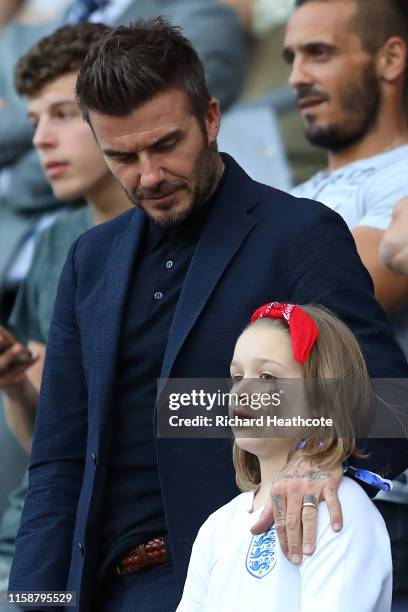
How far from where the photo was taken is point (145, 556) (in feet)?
8.05

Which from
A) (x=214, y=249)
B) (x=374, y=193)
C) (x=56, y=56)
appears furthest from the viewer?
(x=56, y=56)

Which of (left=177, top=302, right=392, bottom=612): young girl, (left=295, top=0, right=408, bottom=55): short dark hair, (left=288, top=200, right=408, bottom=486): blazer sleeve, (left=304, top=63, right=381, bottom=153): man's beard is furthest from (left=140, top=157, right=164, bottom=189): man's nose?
(left=295, top=0, right=408, bottom=55): short dark hair

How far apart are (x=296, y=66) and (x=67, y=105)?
0.85m

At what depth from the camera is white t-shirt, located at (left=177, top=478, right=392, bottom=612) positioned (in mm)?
1951

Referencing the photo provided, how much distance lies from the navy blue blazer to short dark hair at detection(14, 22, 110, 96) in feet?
4.97

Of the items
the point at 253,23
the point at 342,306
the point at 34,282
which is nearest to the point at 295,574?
the point at 342,306

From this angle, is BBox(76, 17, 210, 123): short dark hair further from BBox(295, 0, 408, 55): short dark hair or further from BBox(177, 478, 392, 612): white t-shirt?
BBox(295, 0, 408, 55): short dark hair

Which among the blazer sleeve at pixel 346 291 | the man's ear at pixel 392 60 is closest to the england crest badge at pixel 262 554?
the blazer sleeve at pixel 346 291

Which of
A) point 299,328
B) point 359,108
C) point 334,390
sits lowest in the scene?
point 334,390

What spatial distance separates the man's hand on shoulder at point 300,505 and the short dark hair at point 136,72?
2.79ft

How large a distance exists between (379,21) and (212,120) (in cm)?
119

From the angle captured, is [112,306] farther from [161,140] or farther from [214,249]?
[161,140]

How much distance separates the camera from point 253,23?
15.2 ft

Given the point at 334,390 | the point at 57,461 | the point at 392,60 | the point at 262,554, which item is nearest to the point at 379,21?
the point at 392,60
